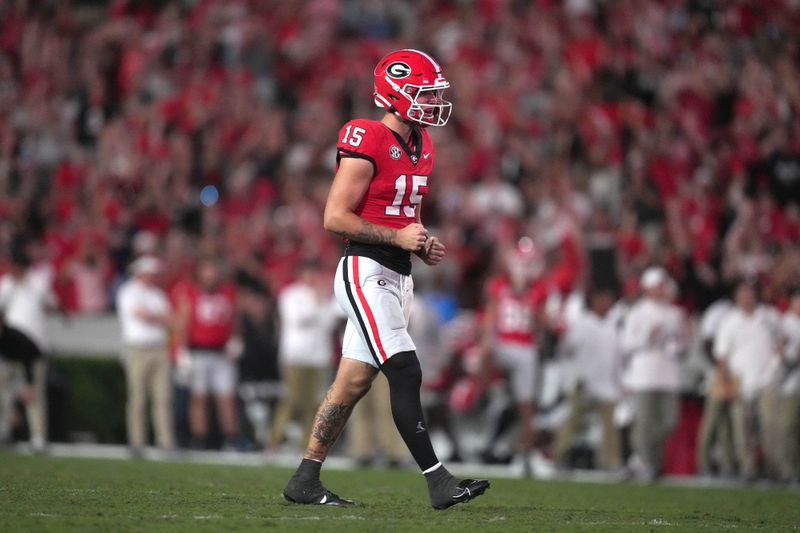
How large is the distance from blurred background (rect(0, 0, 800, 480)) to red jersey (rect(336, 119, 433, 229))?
7013mm

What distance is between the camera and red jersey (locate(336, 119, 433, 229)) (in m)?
7.55

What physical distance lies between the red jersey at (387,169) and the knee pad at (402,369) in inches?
31.7

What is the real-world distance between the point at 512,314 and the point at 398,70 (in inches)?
316

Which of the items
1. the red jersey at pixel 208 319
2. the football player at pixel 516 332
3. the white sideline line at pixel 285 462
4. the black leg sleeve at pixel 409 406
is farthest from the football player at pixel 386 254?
the red jersey at pixel 208 319

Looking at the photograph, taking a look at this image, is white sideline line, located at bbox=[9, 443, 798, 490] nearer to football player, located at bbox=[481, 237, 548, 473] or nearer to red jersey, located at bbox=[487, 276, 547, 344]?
football player, located at bbox=[481, 237, 548, 473]

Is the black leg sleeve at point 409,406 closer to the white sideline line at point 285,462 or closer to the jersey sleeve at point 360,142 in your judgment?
the jersey sleeve at point 360,142

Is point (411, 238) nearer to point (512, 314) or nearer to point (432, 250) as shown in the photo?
point (432, 250)

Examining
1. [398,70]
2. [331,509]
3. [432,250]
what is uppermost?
[398,70]

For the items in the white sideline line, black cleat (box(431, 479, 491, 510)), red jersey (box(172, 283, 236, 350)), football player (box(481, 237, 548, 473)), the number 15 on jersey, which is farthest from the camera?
red jersey (box(172, 283, 236, 350))

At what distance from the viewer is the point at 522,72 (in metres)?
20.6

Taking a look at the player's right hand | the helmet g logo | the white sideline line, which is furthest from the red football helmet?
the white sideline line

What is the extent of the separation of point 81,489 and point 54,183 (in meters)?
12.5

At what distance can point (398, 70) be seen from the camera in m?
7.78

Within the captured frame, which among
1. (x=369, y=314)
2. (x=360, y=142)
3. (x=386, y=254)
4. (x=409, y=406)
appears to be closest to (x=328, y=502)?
(x=409, y=406)
